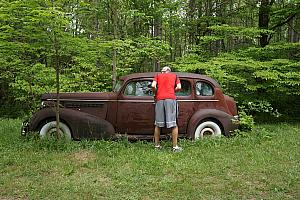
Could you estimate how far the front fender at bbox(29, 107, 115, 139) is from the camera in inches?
312

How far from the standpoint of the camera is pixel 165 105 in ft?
24.2

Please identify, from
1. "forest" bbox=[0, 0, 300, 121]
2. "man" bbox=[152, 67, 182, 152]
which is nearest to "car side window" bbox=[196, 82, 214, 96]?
"man" bbox=[152, 67, 182, 152]

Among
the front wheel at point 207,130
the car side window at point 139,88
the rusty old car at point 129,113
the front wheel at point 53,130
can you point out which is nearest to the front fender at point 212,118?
the rusty old car at point 129,113

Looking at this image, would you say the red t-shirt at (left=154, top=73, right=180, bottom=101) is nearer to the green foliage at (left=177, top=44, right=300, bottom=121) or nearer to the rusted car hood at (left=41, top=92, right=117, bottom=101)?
the rusted car hood at (left=41, top=92, right=117, bottom=101)

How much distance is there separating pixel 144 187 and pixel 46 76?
6343 millimetres

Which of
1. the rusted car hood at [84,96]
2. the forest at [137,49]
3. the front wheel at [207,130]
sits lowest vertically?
the front wheel at [207,130]

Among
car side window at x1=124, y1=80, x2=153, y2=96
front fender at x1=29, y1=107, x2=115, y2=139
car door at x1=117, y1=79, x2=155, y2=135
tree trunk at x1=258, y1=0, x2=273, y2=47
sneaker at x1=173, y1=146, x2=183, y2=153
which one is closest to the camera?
sneaker at x1=173, y1=146, x2=183, y2=153

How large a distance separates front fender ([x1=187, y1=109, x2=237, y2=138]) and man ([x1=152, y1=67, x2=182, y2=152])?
0.83 m

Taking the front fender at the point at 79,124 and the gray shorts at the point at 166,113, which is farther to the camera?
the front fender at the point at 79,124

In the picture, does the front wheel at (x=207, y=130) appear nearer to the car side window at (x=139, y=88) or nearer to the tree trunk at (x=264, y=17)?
the car side window at (x=139, y=88)

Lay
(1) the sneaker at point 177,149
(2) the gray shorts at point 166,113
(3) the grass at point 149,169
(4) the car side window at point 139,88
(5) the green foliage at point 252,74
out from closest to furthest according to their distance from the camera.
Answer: (3) the grass at point 149,169 < (1) the sneaker at point 177,149 < (2) the gray shorts at point 166,113 < (4) the car side window at point 139,88 < (5) the green foliage at point 252,74

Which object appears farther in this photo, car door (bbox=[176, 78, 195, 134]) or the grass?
car door (bbox=[176, 78, 195, 134])

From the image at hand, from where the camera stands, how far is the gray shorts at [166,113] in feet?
24.2

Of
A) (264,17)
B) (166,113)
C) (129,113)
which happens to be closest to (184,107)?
(166,113)
